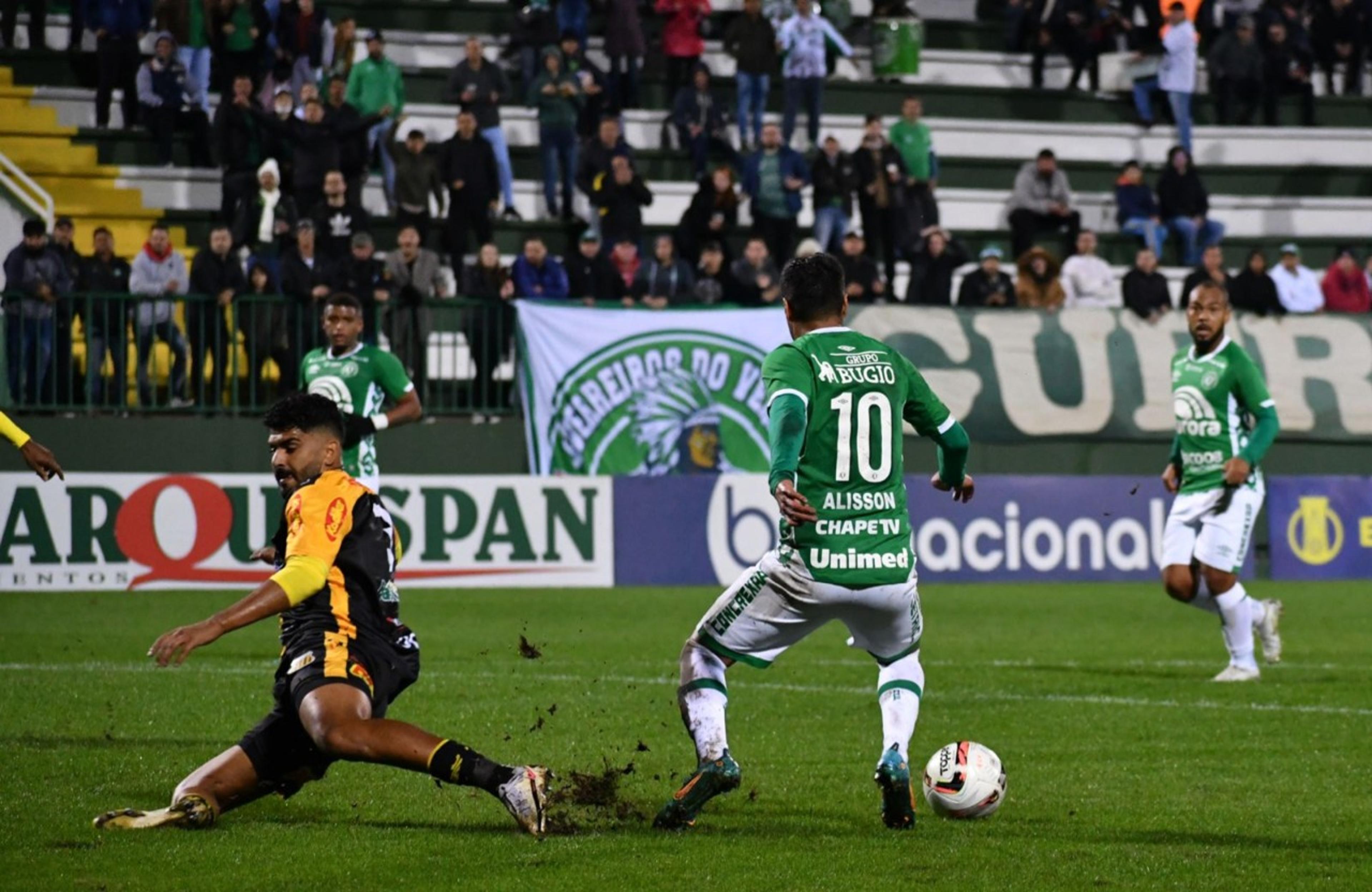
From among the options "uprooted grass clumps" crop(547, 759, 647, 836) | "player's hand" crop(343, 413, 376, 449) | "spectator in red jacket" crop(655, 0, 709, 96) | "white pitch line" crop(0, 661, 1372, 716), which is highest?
"spectator in red jacket" crop(655, 0, 709, 96)

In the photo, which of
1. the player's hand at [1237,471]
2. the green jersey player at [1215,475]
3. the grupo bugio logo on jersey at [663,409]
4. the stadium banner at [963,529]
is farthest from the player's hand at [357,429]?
the grupo bugio logo on jersey at [663,409]

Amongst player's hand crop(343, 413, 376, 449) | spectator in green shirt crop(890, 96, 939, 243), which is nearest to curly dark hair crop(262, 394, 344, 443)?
Result: player's hand crop(343, 413, 376, 449)

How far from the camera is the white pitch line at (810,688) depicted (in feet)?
37.8

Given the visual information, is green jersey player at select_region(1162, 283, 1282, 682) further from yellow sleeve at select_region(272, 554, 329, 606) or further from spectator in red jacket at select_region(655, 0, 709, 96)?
spectator in red jacket at select_region(655, 0, 709, 96)

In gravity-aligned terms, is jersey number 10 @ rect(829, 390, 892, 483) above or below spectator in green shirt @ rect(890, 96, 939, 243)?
below

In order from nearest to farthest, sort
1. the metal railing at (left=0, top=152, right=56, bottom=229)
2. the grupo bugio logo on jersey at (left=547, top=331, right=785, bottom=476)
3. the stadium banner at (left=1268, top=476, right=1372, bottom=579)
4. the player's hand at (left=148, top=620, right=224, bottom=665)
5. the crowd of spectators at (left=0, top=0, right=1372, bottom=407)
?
the player's hand at (left=148, top=620, right=224, bottom=665) → the crowd of spectators at (left=0, top=0, right=1372, bottom=407) → the grupo bugio logo on jersey at (left=547, top=331, right=785, bottom=476) → the stadium banner at (left=1268, top=476, right=1372, bottom=579) → the metal railing at (left=0, top=152, right=56, bottom=229)

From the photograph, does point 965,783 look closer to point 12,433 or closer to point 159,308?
point 12,433

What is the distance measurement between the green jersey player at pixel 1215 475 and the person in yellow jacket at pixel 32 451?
6.65 m

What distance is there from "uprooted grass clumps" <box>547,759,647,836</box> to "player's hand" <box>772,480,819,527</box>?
1271 millimetres

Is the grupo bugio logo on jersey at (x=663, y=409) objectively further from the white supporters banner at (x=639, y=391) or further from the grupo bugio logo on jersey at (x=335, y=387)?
the grupo bugio logo on jersey at (x=335, y=387)

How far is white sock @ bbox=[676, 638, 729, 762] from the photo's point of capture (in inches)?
289

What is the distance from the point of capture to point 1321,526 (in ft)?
76.7

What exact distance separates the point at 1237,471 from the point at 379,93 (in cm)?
1444

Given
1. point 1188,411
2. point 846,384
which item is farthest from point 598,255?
point 846,384
